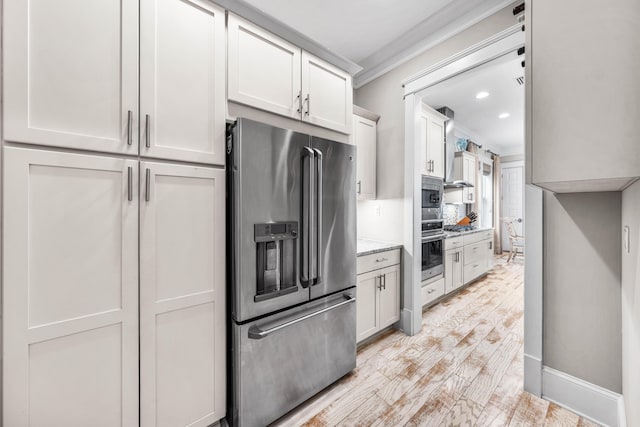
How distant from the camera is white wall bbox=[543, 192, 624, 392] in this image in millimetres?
1507

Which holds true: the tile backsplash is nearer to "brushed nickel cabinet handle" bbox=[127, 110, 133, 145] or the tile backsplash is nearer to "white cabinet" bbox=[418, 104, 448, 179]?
"white cabinet" bbox=[418, 104, 448, 179]

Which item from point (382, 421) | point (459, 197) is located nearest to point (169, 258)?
point (382, 421)

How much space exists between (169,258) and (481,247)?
4745 mm

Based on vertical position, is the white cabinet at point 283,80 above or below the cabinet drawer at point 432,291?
above

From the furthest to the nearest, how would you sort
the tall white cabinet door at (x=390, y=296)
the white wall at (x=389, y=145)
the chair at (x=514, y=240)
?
the chair at (x=514, y=240) < the white wall at (x=389, y=145) < the tall white cabinet door at (x=390, y=296)

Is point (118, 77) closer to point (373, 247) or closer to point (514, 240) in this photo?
point (373, 247)

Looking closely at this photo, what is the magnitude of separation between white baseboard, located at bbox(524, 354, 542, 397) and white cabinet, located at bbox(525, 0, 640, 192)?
1.31m

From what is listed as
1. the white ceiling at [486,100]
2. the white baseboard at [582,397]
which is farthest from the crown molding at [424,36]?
the white baseboard at [582,397]

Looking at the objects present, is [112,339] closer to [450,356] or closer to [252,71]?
[252,71]

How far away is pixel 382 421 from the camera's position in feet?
5.12

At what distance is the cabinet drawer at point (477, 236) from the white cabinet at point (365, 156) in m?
2.06

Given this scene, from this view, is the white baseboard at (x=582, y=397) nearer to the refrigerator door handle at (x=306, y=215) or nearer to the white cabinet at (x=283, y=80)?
the refrigerator door handle at (x=306, y=215)

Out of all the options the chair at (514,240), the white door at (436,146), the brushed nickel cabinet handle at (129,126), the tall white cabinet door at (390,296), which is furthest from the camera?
the chair at (514,240)

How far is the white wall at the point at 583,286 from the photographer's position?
1.51 meters
